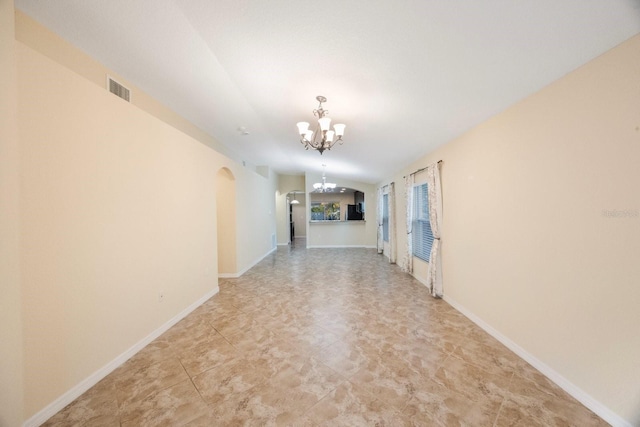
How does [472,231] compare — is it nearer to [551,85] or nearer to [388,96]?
[551,85]

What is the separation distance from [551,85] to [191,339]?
4290mm

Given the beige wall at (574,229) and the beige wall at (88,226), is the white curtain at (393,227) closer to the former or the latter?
the beige wall at (574,229)

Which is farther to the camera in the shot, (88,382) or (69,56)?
(69,56)

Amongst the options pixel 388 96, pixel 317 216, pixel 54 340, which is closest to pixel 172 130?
pixel 54 340

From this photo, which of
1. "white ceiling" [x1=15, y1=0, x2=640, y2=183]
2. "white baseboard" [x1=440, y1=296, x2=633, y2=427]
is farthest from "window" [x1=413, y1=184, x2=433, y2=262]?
"white baseboard" [x1=440, y1=296, x2=633, y2=427]

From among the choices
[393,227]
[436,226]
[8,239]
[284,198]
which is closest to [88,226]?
[8,239]

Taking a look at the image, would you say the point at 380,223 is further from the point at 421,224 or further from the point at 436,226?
the point at 436,226

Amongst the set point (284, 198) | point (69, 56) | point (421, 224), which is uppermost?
point (69, 56)

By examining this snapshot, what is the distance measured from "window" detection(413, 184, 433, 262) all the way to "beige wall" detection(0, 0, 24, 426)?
4.95 meters

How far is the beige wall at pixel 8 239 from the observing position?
1.21 m

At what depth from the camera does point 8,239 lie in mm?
1248

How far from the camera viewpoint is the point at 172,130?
3.06 m

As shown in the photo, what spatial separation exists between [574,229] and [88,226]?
3889 mm

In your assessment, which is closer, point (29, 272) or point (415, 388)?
point (29, 272)
